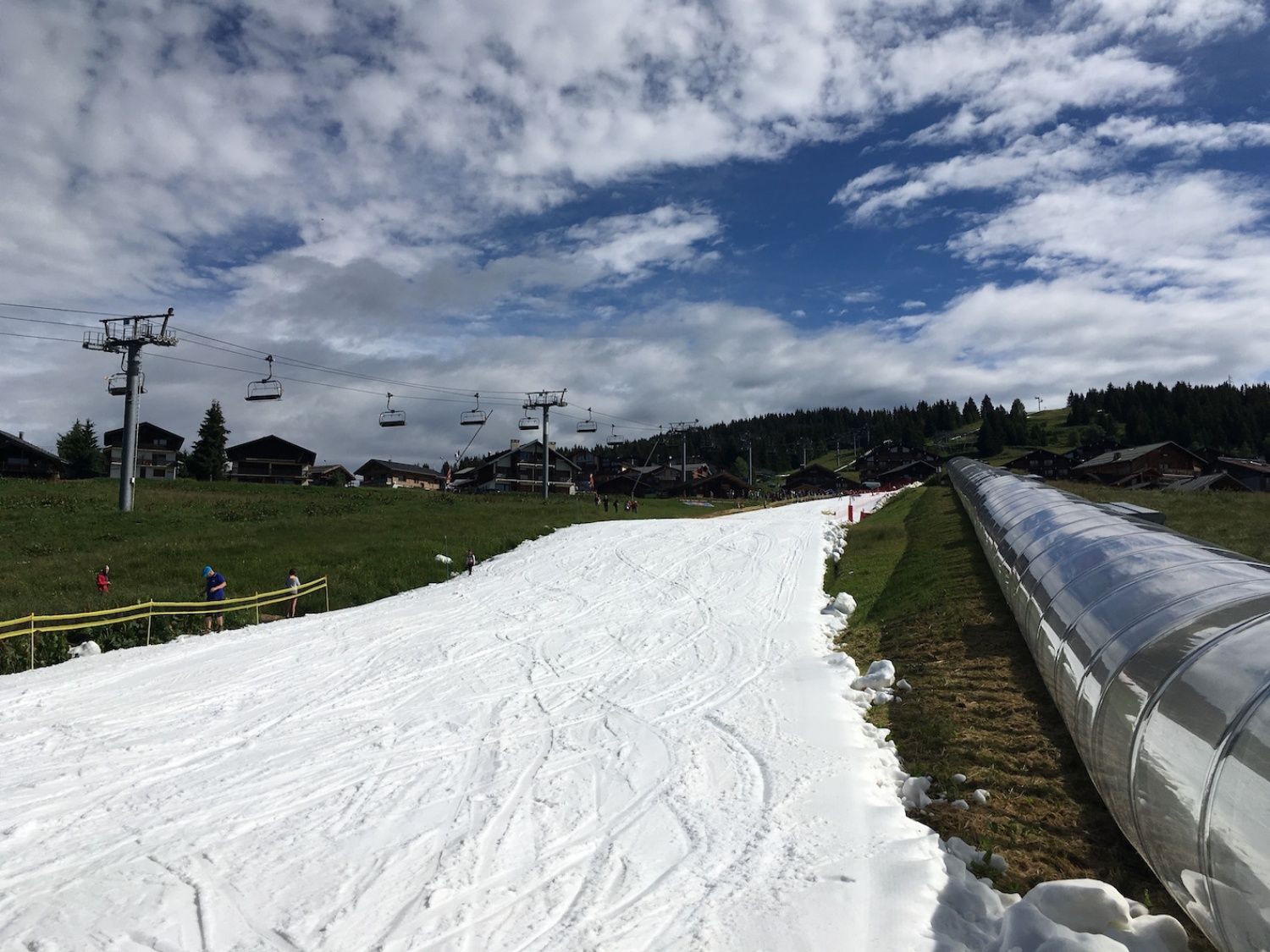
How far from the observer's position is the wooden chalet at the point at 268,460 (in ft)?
289

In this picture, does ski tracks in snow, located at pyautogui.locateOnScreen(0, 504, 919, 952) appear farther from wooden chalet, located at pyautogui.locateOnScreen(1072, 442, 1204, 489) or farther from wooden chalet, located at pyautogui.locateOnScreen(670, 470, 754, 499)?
wooden chalet, located at pyautogui.locateOnScreen(670, 470, 754, 499)

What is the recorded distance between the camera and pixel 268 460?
291ft

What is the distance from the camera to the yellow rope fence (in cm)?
1470

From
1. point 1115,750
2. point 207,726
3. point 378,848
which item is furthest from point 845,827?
point 207,726

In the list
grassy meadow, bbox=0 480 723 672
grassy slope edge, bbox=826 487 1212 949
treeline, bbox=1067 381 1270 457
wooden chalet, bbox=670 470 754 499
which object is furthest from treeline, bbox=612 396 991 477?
grassy slope edge, bbox=826 487 1212 949

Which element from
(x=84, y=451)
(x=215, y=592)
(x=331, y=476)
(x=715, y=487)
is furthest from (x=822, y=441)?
(x=215, y=592)

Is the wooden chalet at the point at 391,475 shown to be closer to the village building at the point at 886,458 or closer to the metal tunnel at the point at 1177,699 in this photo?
the village building at the point at 886,458

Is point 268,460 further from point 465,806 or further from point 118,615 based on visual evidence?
point 465,806

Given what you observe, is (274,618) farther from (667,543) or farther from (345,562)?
(667,543)

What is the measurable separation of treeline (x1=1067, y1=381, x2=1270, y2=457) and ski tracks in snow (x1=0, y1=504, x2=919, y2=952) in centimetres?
13247

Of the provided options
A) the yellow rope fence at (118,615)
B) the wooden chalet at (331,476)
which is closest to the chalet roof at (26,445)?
the wooden chalet at (331,476)

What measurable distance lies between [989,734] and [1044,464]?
11957 cm

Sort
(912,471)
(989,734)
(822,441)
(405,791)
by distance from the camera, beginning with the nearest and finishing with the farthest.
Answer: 1. (405,791)
2. (989,734)
3. (912,471)
4. (822,441)

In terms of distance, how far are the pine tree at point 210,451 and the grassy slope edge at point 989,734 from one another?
8753cm
